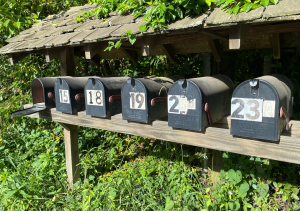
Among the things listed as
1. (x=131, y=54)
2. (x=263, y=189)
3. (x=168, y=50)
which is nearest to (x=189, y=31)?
(x=168, y=50)

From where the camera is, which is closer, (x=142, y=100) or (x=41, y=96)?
(x=142, y=100)

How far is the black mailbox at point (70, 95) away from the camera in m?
1.76

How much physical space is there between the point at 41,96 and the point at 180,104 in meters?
1.67

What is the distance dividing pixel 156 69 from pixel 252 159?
5.86 feet

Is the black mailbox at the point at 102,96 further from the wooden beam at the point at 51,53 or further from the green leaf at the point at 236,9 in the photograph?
the green leaf at the point at 236,9

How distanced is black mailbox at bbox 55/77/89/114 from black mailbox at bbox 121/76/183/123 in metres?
0.49

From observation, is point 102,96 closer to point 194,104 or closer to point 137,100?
point 137,100

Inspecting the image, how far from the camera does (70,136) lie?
2.41 m

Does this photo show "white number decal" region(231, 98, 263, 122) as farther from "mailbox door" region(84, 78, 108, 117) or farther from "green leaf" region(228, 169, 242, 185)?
"green leaf" region(228, 169, 242, 185)

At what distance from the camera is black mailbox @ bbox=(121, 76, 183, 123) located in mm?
1423

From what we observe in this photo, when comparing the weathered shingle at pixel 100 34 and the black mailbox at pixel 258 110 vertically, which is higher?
the weathered shingle at pixel 100 34

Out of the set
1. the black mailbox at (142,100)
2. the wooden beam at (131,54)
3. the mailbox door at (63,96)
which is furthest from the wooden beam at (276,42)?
the mailbox door at (63,96)

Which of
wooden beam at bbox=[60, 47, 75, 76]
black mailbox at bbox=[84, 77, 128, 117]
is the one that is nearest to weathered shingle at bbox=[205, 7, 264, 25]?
black mailbox at bbox=[84, 77, 128, 117]

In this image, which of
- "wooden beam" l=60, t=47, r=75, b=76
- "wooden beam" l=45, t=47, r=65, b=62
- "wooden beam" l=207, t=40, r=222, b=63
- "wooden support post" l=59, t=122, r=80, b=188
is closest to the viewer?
"wooden beam" l=207, t=40, r=222, b=63
